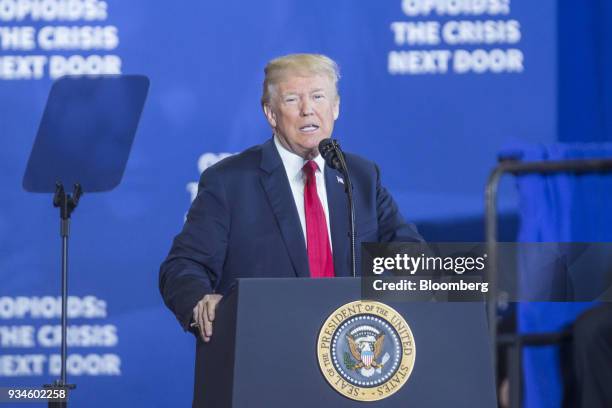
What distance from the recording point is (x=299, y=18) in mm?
4305

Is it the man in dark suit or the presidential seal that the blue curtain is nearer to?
the man in dark suit

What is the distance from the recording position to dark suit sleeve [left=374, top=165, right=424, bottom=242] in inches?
124

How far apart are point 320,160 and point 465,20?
1.32 metres

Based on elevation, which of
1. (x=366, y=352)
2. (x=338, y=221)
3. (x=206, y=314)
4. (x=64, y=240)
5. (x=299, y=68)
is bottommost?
(x=366, y=352)

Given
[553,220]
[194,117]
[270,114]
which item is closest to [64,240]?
[194,117]

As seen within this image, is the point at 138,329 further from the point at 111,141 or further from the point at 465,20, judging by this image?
the point at 465,20

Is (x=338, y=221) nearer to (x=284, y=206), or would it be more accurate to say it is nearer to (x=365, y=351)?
(x=284, y=206)

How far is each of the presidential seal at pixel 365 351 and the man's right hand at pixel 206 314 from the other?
1.02 ft

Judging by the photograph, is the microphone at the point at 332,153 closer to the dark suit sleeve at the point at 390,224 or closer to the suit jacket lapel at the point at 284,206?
the suit jacket lapel at the point at 284,206

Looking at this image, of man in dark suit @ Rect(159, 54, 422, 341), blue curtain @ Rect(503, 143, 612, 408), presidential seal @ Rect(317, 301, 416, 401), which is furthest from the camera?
blue curtain @ Rect(503, 143, 612, 408)

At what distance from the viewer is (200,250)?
292 cm

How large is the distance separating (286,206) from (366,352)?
944mm
